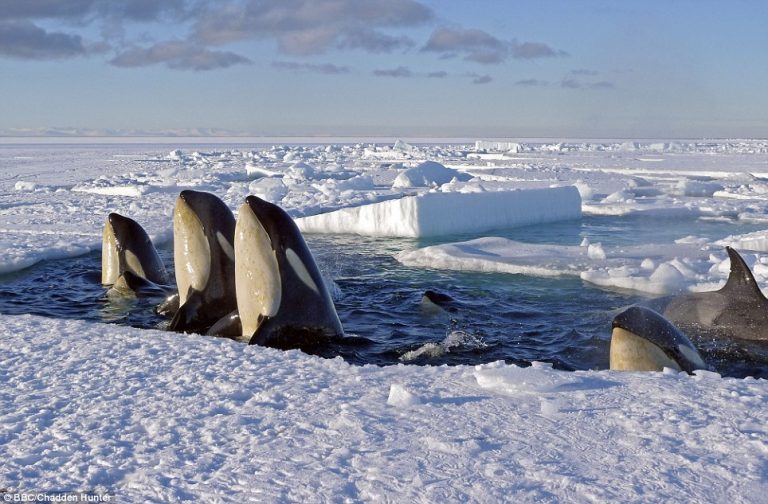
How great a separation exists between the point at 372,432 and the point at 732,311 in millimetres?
4828

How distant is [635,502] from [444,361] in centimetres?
338

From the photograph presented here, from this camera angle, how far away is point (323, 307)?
6.25 metres

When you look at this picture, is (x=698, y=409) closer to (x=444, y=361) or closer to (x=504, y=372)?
(x=504, y=372)

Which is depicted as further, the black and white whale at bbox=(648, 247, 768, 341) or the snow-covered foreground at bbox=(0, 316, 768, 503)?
the black and white whale at bbox=(648, 247, 768, 341)

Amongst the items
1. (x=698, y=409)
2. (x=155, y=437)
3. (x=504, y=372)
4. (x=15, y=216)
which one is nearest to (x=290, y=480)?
(x=155, y=437)

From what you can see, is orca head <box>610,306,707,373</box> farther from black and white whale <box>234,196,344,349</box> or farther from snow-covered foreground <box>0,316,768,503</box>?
black and white whale <box>234,196,344,349</box>

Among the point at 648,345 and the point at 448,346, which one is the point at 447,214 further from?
the point at 648,345

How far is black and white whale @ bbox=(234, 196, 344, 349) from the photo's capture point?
6.10 m

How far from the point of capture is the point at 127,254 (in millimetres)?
9141

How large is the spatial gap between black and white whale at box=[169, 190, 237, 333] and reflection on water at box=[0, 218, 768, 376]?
0.50 metres

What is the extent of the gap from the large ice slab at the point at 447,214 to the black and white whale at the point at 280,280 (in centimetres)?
896

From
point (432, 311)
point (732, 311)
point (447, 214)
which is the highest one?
point (732, 311)

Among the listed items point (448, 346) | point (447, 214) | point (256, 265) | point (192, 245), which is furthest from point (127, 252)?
point (447, 214)

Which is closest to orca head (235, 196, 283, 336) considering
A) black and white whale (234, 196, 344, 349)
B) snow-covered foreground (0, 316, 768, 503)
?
black and white whale (234, 196, 344, 349)
